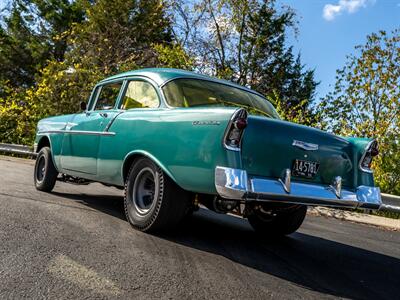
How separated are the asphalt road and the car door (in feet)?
1.86

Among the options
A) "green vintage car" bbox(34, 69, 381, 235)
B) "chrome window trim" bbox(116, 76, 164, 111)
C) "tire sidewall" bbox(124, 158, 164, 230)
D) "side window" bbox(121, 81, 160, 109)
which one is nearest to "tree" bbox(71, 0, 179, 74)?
"chrome window trim" bbox(116, 76, 164, 111)

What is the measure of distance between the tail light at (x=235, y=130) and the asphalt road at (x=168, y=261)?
920 mm

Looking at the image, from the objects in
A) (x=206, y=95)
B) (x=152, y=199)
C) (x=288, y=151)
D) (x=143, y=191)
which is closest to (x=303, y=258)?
(x=288, y=151)

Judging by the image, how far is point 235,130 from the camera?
3369 millimetres

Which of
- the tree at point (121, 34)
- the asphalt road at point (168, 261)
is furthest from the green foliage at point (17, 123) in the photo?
the asphalt road at point (168, 261)

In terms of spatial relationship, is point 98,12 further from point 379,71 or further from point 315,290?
point 315,290

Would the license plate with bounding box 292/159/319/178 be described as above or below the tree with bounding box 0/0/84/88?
below

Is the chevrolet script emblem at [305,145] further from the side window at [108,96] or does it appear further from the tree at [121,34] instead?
the tree at [121,34]

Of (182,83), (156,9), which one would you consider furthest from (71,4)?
(182,83)

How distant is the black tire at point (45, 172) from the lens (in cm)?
624

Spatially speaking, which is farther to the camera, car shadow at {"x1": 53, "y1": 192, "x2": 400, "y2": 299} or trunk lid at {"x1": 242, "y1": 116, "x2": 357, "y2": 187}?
trunk lid at {"x1": 242, "y1": 116, "x2": 357, "y2": 187}

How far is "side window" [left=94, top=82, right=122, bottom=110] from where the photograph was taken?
17.7ft

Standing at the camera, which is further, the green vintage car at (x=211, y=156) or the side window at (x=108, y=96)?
the side window at (x=108, y=96)

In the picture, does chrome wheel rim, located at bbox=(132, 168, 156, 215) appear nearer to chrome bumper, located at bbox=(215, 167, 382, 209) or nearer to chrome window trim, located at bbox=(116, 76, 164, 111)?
chrome window trim, located at bbox=(116, 76, 164, 111)
